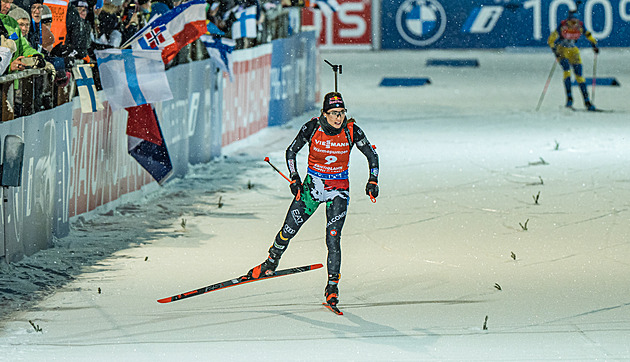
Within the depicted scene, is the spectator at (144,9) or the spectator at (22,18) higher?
the spectator at (22,18)

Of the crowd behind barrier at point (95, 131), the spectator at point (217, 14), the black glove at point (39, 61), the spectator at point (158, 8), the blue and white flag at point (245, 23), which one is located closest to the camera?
the crowd behind barrier at point (95, 131)

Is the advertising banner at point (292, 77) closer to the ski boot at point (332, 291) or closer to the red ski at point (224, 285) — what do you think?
the red ski at point (224, 285)

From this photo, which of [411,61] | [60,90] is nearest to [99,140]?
[60,90]

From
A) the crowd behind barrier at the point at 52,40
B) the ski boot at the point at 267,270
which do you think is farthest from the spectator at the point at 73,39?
the ski boot at the point at 267,270

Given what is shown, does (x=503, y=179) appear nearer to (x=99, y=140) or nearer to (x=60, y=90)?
(x=99, y=140)

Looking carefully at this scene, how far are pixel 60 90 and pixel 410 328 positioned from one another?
14.8ft

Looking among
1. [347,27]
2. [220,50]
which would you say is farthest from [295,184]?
[347,27]

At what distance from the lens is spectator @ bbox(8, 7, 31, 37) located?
1018cm

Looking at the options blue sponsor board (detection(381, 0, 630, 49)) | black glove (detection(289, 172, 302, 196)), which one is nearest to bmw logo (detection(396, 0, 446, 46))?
blue sponsor board (detection(381, 0, 630, 49))

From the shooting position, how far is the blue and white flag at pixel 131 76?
1180cm

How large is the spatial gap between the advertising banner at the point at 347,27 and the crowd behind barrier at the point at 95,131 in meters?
17.4

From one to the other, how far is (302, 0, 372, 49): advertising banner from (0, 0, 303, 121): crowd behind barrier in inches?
921

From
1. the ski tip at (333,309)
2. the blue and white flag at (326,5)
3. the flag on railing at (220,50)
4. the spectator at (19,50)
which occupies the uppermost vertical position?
the spectator at (19,50)

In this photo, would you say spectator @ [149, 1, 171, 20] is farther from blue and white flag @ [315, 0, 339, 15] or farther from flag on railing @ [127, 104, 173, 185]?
blue and white flag @ [315, 0, 339, 15]
